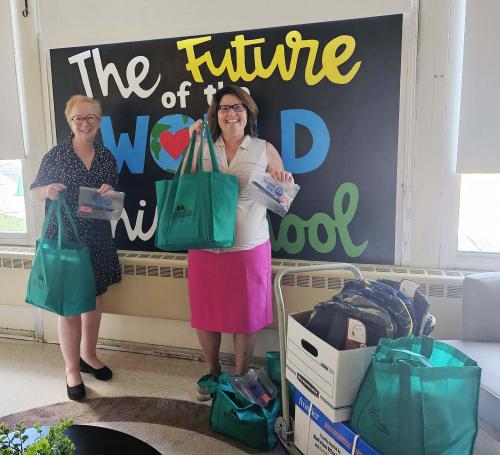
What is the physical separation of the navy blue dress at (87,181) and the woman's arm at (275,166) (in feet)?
2.72

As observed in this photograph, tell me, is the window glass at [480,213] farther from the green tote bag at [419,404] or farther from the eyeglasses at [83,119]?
the eyeglasses at [83,119]

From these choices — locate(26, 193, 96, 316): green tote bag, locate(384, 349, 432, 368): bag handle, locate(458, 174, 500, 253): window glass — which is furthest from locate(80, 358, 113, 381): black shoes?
locate(458, 174, 500, 253): window glass

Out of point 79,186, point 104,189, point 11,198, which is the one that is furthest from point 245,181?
point 11,198

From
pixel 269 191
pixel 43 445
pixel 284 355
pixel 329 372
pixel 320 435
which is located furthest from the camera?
pixel 269 191

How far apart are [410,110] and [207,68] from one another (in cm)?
104

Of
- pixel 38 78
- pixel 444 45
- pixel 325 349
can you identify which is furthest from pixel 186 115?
pixel 325 349

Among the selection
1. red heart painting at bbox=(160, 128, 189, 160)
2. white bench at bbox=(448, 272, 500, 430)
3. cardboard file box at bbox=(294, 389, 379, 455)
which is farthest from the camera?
red heart painting at bbox=(160, 128, 189, 160)

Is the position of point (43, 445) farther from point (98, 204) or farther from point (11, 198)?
point (11, 198)

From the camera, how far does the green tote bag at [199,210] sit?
5.89 feet

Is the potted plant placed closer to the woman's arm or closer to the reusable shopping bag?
the reusable shopping bag

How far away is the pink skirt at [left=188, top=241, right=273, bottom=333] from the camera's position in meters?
1.97

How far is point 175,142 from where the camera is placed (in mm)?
2354

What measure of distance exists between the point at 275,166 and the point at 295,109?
0.34 m

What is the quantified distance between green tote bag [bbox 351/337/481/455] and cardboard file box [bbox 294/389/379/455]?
0.06m
